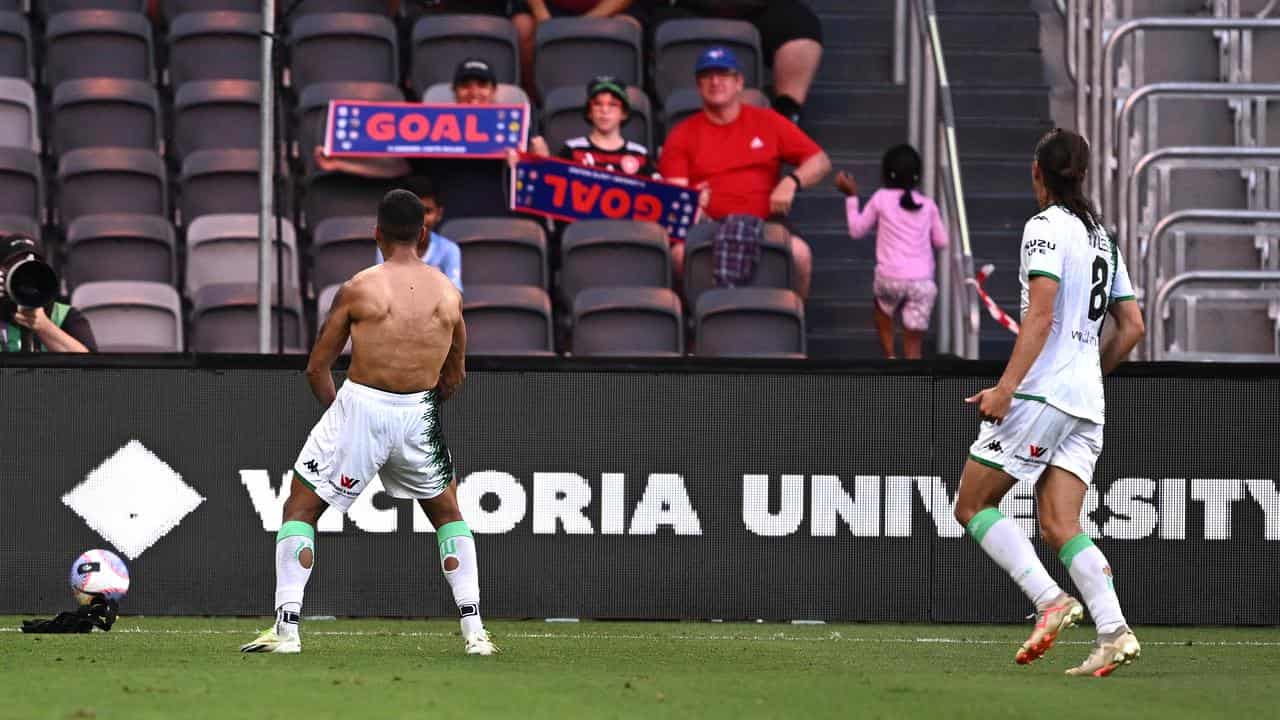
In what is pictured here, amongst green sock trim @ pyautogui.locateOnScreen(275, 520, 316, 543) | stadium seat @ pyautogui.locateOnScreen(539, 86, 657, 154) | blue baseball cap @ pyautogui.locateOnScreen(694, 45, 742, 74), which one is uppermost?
blue baseball cap @ pyautogui.locateOnScreen(694, 45, 742, 74)

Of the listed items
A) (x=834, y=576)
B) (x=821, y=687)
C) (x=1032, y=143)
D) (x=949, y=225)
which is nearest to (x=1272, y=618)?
(x=834, y=576)

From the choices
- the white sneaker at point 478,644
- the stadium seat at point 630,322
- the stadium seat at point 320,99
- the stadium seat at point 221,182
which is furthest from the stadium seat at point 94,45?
the white sneaker at point 478,644

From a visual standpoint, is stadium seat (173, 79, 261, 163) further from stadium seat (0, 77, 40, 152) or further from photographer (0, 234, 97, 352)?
photographer (0, 234, 97, 352)

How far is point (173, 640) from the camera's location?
28.5 feet

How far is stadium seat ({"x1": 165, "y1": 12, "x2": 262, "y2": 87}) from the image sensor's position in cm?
1560

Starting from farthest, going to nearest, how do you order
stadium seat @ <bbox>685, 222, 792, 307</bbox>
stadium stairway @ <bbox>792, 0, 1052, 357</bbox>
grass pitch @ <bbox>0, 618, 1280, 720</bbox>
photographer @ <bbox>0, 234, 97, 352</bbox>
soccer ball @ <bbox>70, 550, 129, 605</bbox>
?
1. stadium stairway @ <bbox>792, 0, 1052, 357</bbox>
2. stadium seat @ <bbox>685, 222, 792, 307</bbox>
3. photographer @ <bbox>0, 234, 97, 352</bbox>
4. soccer ball @ <bbox>70, 550, 129, 605</bbox>
5. grass pitch @ <bbox>0, 618, 1280, 720</bbox>

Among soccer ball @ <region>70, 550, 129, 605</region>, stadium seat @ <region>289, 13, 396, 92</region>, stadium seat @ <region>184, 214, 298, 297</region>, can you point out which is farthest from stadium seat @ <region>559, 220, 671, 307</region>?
soccer ball @ <region>70, 550, 129, 605</region>

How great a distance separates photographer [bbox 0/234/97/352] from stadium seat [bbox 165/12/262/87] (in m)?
4.63

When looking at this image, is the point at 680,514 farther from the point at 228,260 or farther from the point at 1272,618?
the point at 228,260

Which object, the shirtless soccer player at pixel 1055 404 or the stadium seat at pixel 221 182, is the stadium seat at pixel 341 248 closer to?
the stadium seat at pixel 221 182

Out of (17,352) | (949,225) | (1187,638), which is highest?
(949,225)

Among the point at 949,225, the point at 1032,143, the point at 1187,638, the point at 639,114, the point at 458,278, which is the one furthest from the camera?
the point at 1032,143

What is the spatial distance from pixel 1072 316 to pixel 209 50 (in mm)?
9700

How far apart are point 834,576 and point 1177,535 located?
1.68 metres
